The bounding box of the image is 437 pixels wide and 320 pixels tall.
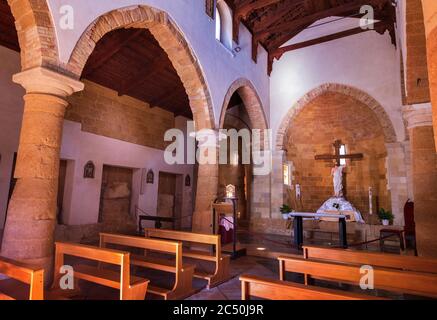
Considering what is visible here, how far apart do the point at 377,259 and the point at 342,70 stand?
26.6ft

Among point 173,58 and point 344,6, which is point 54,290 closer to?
point 173,58

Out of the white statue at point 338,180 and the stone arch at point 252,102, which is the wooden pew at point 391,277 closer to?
the stone arch at point 252,102

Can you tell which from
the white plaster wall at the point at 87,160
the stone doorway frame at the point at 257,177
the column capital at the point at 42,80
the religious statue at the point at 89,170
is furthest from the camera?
the stone doorway frame at the point at 257,177

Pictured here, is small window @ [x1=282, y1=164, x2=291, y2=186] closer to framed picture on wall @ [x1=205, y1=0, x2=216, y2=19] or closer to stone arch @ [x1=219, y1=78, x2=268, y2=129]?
stone arch @ [x1=219, y1=78, x2=268, y2=129]

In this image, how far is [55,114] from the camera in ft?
11.1

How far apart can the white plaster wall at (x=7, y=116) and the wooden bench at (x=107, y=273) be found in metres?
3.85

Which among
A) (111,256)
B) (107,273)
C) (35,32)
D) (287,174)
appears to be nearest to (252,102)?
(287,174)

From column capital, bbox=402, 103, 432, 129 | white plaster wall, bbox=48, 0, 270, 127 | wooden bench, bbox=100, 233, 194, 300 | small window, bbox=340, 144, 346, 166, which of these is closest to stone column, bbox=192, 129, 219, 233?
white plaster wall, bbox=48, 0, 270, 127

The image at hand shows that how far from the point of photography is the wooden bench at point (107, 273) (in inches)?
101

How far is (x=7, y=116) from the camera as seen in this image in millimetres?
6066

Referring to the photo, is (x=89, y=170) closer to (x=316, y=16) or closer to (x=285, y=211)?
(x=285, y=211)

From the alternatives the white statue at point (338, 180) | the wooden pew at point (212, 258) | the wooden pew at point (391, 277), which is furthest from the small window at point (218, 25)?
the wooden pew at point (391, 277)
